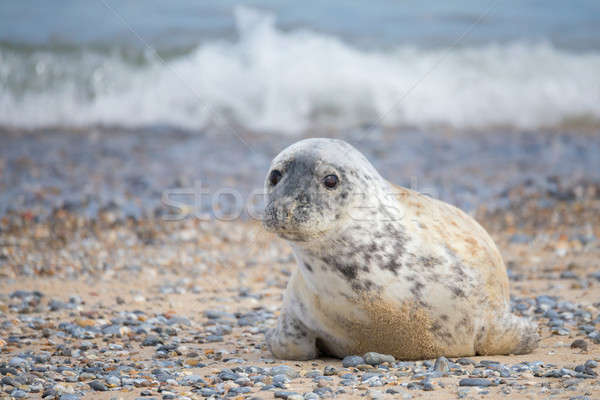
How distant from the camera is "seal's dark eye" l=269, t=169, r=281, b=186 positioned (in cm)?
360

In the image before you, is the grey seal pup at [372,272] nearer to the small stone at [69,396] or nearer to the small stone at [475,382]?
the small stone at [475,382]

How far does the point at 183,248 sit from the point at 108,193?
248cm

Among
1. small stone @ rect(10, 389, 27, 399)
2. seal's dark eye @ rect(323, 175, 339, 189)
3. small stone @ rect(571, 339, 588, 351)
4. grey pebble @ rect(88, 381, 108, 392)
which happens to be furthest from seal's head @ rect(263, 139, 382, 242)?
small stone @ rect(571, 339, 588, 351)

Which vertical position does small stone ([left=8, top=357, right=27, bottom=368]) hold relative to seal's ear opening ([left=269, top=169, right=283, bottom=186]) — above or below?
below

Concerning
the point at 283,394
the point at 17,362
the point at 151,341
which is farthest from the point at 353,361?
the point at 17,362

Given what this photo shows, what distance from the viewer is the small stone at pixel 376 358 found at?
11.9 ft

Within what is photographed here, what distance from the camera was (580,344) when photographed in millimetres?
3979

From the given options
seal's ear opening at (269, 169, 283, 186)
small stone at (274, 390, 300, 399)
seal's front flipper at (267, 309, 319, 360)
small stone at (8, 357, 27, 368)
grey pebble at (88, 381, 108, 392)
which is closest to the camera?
small stone at (274, 390, 300, 399)

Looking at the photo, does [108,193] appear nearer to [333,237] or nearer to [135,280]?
[135,280]

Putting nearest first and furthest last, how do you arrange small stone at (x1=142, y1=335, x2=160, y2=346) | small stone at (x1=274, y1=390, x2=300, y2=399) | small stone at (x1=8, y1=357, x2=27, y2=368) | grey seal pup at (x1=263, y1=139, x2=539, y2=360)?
small stone at (x1=274, y1=390, x2=300, y2=399)
grey seal pup at (x1=263, y1=139, x2=539, y2=360)
small stone at (x1=8, y1=357, x2=27, y2=368)
small stone at (x1=142, y1=335, x2=160, y2=346)

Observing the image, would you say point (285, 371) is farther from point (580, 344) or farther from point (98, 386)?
point (580, 344)

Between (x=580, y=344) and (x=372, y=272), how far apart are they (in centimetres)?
134

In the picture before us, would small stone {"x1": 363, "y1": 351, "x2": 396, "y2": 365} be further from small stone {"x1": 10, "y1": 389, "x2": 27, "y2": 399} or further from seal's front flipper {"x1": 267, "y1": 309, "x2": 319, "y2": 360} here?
small stone {"x1": 10, "y1": 389, "x2": 27, "y2": 399}

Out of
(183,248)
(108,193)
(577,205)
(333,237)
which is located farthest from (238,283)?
(577,205)
